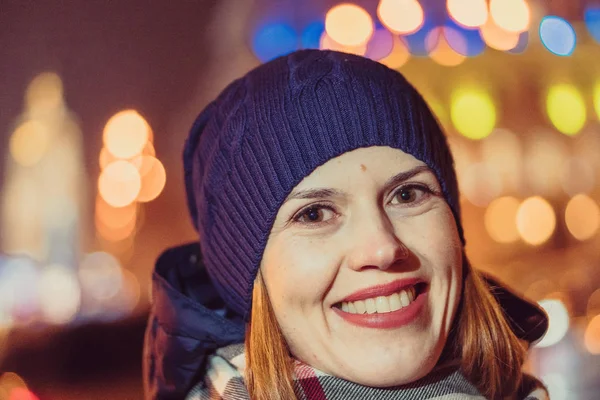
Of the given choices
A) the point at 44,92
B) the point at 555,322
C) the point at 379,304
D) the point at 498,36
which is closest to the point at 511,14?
the point at 498,36

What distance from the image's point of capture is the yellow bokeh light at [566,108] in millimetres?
6915

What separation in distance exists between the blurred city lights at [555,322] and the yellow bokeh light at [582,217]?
277 cm

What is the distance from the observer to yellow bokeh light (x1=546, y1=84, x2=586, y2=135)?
6.92 m

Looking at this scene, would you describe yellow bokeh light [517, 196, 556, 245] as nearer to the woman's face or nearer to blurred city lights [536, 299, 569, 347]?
blurred city lights [536, 299, 569, 347]

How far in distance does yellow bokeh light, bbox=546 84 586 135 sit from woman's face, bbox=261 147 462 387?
534cm

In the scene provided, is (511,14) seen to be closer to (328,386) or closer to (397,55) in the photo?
(397,55)

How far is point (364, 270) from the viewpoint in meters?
1.83

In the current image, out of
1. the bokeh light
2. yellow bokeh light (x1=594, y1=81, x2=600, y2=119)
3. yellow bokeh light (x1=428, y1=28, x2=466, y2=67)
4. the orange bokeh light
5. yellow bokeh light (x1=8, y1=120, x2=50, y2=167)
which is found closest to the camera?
yellow bokeh light (x1=8, y1=120, x2=50, y2=167)

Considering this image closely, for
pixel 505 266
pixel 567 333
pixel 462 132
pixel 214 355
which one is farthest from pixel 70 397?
pixel 462 132

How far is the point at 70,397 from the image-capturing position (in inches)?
164

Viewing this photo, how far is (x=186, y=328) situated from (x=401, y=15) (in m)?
3.81

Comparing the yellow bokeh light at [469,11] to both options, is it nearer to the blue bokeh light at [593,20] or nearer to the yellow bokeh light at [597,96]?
the blue bokeh light at [593,20]

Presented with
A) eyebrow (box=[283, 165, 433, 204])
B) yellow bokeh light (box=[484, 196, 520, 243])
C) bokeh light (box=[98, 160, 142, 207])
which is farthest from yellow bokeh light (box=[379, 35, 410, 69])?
eyebrow (box=[283, 165, 433, 204])

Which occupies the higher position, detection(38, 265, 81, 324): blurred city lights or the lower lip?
the lower lip
